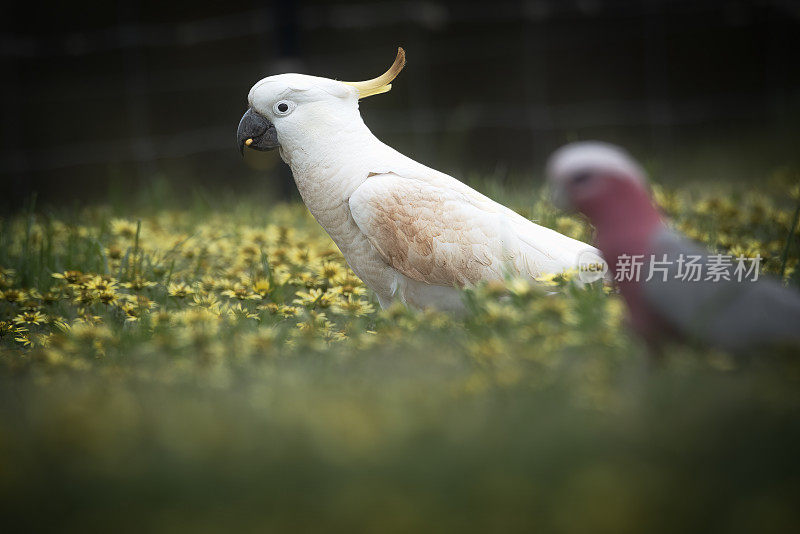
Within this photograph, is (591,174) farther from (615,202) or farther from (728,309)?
(728,309)

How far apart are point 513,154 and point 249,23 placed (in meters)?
2.81

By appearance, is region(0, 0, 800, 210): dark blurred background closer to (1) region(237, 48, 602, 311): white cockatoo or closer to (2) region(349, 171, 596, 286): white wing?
(1) region(237, 48, 602, 311): white cockatoo

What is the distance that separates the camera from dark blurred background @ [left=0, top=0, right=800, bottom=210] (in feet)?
22.4

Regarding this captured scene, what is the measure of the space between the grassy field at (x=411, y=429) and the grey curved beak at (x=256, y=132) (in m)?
0.75

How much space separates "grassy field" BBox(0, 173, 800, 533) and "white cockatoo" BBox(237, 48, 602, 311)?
314 mm

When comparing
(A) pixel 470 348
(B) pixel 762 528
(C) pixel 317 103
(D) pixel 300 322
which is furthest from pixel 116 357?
(B) pixel 762 528

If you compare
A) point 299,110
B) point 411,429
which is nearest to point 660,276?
point 411,429

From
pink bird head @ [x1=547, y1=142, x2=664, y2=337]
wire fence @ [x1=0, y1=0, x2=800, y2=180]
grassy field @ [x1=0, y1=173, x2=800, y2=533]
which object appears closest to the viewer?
grassy field @ [x1=0, y1=173, x2=800, y2=533]

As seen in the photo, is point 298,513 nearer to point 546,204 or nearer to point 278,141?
point 278,141

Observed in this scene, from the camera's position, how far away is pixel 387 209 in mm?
2068

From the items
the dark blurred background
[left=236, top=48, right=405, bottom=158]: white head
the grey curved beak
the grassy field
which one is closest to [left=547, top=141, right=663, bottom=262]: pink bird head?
the grassy field

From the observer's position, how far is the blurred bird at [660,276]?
1.24 m

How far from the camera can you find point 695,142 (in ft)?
22.2

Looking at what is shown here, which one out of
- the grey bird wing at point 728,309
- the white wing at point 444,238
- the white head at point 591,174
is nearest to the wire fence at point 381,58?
the white wing at point 444,238
